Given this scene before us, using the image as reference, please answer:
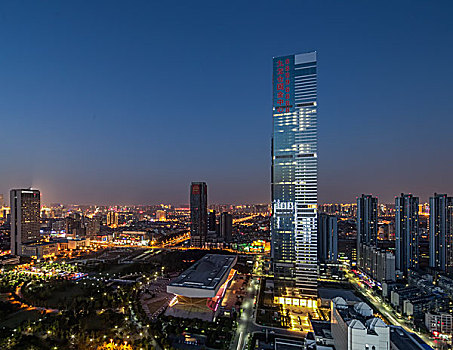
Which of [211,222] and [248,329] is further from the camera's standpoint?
[211,222]

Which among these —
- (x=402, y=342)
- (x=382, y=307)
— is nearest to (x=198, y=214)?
(x=382, y=307)

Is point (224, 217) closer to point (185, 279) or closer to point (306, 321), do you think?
point (185, 279)

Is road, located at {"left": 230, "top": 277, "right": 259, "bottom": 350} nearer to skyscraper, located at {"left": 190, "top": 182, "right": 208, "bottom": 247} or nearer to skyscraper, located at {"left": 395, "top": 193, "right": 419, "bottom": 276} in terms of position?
skyscraper, located at {"left": 395, "top": 193, "right": 419, "bottom": 276}

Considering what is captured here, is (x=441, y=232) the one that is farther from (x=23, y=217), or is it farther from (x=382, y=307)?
(x=23, y=217)

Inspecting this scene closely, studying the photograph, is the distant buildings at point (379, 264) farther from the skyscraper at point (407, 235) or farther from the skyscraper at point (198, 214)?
the skyscraper at point (198, 214)

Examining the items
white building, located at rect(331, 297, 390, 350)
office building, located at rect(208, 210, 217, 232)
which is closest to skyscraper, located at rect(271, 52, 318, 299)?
white building, located at rect(331, 297, 390, 350)

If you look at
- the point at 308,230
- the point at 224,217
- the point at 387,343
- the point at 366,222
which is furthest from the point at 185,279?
the point at 224,217

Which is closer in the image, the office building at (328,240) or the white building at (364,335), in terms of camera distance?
the white building at (364,335)

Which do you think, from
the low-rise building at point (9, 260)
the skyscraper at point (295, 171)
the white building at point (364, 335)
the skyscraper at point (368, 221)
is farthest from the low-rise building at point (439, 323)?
the low-rise building at point (9, 260)
